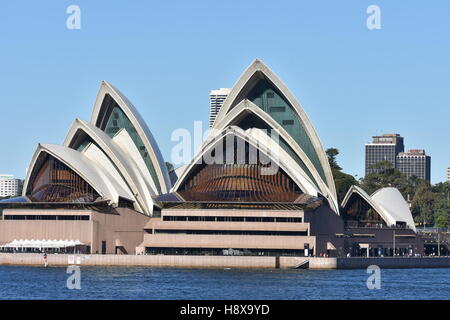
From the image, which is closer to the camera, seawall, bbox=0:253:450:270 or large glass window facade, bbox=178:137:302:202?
seawall, bbox=0:253:450:270

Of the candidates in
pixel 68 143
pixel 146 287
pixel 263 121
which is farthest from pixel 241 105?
pixel 146 287

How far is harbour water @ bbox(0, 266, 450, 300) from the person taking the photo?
65.1m

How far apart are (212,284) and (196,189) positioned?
3289 cm

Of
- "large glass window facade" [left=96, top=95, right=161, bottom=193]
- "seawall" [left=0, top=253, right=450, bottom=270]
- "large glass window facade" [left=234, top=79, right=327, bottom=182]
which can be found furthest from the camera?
"large glass window facade" [left=96, top=95, right=161, bottom=193]

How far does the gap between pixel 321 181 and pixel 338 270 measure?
13.9 metres

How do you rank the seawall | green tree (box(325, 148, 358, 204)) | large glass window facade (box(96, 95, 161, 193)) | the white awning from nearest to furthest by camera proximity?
the seawall
the white awning
large glass window facade (box(96, 95, 161, 193))
green tree (box(325, 148, 358, 204))

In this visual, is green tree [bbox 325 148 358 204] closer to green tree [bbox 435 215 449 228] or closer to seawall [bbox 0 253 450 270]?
green tree [bbox 435 215 449 228]

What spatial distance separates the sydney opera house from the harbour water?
298 inches

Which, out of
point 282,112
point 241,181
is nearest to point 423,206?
point 282,112

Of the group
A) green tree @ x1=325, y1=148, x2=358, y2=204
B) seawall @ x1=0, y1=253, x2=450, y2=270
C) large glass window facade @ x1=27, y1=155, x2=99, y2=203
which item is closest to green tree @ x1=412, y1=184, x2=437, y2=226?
green tree @ x1=325, y1=148, x2=358, y2=204

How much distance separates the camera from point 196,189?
4213 inches

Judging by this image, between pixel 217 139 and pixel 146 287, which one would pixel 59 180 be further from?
pixel 146 287

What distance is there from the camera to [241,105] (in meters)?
106

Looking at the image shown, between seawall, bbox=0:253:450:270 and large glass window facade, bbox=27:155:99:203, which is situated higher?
large glass window facade, bbox=27:155:99:203
